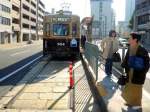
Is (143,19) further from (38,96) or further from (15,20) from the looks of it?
(38,96)

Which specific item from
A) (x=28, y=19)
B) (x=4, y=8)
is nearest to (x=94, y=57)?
(x=4, y=8)

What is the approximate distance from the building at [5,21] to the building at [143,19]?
32118 mm

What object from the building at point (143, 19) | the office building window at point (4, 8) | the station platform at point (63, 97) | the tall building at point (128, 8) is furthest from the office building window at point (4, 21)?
the tall building at point (128, 8)

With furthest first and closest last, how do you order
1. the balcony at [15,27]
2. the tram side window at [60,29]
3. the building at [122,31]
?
the balcony at [15,27] < the tram side window at [60,29] < the building at [122,31]

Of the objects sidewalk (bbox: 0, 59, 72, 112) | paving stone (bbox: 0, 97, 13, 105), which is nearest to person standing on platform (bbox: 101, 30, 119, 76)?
sidewalk (bbox: 0, 59, 72, 112)

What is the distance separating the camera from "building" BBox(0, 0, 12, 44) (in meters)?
81.3

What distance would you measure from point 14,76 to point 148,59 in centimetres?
1093

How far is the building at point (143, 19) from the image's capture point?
9756cm

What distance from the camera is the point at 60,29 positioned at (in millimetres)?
27516

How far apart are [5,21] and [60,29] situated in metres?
59.8

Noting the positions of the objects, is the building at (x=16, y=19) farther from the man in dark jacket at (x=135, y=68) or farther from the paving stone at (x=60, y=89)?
the man in dark jacket at (x=135, y=68)

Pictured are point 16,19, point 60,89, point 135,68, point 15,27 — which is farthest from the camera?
point 16,19

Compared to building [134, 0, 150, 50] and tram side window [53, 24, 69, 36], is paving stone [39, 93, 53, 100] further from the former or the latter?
building [134, 0, 150, 50]

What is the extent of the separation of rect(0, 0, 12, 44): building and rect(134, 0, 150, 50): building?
3212 centimetres
